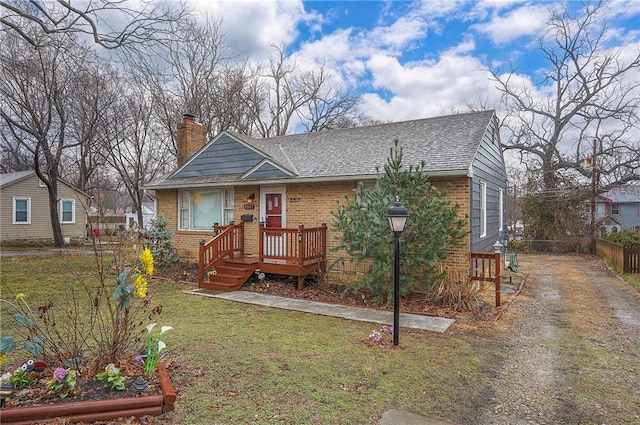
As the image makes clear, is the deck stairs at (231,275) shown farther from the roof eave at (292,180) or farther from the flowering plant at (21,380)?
the flowering plant at (21,380)

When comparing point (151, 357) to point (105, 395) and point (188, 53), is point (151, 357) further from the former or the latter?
point (188, 53)

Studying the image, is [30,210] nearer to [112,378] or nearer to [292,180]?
[292,180]

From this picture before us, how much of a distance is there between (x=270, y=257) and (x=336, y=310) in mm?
2962

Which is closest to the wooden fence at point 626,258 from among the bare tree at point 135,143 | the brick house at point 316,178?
the brick house at point 316,178

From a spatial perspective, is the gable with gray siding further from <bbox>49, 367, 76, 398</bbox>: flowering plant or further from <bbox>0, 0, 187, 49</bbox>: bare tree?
<bbox>49, 367, 76, 398</bbox>: flowering plant

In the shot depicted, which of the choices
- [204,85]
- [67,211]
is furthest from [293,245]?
[67,211]

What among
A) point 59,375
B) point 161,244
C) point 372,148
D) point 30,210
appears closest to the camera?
point 59,375

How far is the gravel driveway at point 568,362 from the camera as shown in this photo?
12.2 feet

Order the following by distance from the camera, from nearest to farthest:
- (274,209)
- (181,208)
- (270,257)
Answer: (270,257) → (274,209) → (181,208)

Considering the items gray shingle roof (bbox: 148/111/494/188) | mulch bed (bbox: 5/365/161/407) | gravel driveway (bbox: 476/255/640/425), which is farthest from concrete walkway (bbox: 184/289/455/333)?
mulch bed (bbox: 5/365/161/407)

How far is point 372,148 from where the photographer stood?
10.9 meters

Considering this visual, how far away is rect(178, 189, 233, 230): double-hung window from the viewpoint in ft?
40.3

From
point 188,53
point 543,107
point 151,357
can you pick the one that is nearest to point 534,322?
point 151,357

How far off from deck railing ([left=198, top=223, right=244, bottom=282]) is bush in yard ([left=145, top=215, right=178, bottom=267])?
6.89 feet
